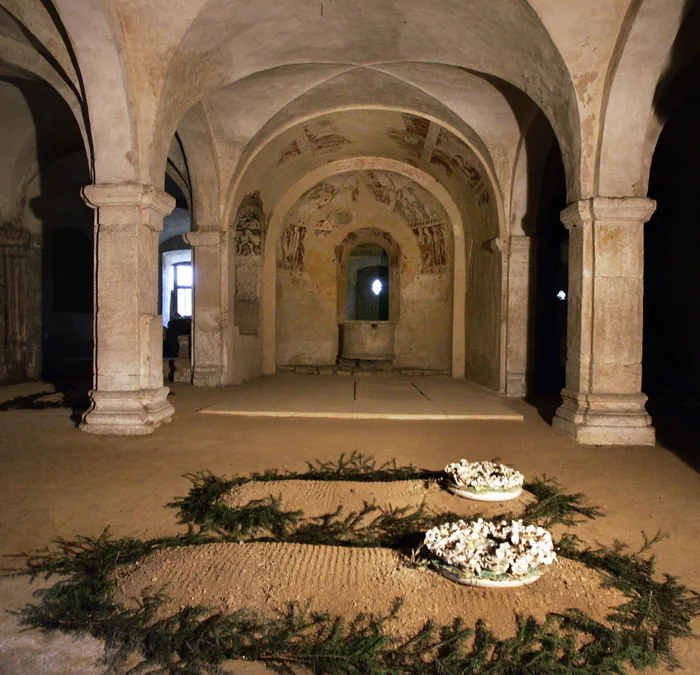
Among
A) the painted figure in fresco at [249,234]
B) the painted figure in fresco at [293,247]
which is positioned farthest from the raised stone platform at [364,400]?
the painted figure in fresco at [293,247]

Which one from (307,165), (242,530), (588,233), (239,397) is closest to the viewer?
(242,530)

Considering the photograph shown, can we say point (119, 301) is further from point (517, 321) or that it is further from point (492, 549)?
point (517, 321)

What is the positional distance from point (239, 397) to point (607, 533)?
596 cm

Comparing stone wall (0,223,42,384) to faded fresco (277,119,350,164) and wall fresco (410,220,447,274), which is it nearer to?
faded fresco (277,119,350,164)

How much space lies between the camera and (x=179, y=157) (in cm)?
936

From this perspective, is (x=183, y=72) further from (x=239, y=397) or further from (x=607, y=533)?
(x=607, y=533)

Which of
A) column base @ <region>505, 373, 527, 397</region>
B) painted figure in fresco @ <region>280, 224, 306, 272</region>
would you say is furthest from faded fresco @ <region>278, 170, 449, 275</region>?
column base @ <region>505, 373, 527, 397</region>

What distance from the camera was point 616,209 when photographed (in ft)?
18.6

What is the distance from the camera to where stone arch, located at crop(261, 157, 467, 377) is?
12.0 m

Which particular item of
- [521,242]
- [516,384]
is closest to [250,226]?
[521,242]

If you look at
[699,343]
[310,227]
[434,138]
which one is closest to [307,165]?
[310,227]

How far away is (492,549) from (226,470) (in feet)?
8.50

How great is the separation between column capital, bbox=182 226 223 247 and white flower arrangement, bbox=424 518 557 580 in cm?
754

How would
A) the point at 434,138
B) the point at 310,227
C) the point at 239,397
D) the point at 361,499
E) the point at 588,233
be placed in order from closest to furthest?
the point at 361,499 < the point at 588,233 < the point at 239,397 < the point at 434,138 < the point at 310,227
